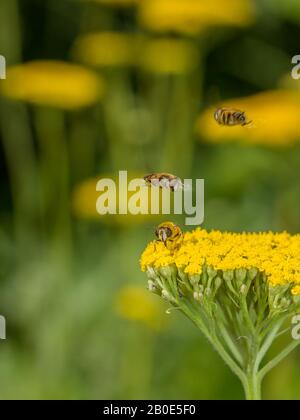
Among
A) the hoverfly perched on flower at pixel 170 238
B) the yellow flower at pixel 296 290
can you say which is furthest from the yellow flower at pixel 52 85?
the yellow flower at pixel 296 290

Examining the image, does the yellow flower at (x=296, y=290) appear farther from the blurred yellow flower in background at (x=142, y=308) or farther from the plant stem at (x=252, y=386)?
the blurred yellow flower in background at (x=142, y=308)

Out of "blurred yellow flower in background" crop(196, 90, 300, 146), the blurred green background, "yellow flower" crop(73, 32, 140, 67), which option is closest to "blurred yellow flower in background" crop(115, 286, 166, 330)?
the blurred green background

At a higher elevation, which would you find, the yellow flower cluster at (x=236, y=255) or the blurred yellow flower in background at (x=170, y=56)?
the blurred yellow flower in background at (x=170, y=56)

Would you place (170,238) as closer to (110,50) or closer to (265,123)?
(265,123)

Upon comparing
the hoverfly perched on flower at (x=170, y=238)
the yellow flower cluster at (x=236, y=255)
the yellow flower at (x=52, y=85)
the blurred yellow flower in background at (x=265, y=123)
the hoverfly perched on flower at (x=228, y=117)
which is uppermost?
the yellow flower at (x=52, y=85)

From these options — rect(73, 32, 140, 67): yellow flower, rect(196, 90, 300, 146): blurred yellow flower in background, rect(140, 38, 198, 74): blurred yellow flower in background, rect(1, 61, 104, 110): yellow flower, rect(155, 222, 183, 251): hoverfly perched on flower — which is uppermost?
rect(73, 32, 140, 67): yellow flower

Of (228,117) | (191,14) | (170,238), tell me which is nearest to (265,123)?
(191,14)

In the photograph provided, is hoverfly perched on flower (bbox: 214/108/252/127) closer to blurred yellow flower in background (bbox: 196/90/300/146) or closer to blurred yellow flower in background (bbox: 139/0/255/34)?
blurred yellow flower in background (bbox: 196/90/300/146)

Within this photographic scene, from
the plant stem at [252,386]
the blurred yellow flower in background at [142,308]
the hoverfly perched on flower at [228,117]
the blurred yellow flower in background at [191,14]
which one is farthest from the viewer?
the blurred yellow flower in background at [191,14]
